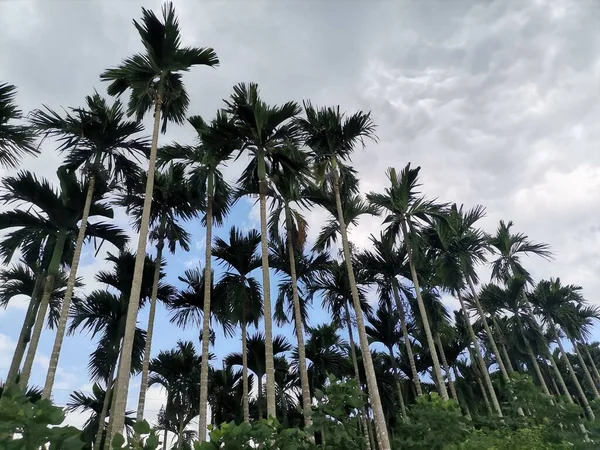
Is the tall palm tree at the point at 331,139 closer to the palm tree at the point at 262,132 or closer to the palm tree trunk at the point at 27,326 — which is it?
the palm tree at the point at 262,132

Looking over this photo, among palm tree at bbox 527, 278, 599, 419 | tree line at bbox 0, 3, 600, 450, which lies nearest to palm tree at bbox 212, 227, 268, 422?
tree line at bbox 0, 3, 600, 450

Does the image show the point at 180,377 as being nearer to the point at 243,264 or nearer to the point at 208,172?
the point at 243,264

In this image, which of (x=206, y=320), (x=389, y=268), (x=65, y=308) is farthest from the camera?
(x=389, y=268)

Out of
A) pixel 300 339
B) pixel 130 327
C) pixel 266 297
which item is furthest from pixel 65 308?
pixel 300 339

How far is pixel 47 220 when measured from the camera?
484 inches

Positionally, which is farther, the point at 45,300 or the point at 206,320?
the point at 206,320

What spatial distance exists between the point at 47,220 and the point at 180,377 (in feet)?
32.8

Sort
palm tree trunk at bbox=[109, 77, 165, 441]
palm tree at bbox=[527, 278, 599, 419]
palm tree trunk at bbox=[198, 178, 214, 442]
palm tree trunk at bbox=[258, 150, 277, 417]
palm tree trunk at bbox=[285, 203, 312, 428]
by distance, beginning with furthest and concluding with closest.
Result: palm tree at bbox=[527, 278, 599, 419]
palm tree trunk at bbox=[285, 203, 312, 428]
palm tree trunk at bbox=[198, 178, 214, 442]
palm tree trunk at bbox=[258, 150, 277, 417]
palm tree trunk at bbox=[109, 77, 165, 441]

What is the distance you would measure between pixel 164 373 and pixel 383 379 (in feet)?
41.7

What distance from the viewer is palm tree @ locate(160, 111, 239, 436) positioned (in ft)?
38.5

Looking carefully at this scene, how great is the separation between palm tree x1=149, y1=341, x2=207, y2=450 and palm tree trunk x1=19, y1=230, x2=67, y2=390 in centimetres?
731

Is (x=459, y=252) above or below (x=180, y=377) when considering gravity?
above

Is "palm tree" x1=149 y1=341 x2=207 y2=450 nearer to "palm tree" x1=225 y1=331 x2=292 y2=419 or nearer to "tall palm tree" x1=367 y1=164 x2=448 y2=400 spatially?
"palm tree" x1=225 y1=331 x2=292 y2=419

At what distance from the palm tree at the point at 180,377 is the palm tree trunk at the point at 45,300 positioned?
7307mm
